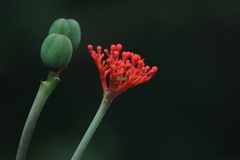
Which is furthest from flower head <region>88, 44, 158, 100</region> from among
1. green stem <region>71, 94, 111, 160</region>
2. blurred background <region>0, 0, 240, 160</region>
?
blurred background <region>0, 0, 240, 160</region>

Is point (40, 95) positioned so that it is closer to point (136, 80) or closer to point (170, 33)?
point (136, 80)

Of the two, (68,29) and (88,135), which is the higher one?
(68,29)

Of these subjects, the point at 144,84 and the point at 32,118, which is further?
the point at 144,84

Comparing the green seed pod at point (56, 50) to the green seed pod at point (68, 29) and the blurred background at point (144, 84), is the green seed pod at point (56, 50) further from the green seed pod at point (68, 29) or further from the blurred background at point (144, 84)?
the blurred background at point (144, 84)

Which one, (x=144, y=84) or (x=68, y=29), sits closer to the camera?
(x=68, y=29)

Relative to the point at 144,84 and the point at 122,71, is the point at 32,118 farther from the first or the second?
the point at 144,84

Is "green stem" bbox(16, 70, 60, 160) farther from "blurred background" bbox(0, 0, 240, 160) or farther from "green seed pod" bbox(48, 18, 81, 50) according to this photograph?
"blurred background" bbox(0, 0, 240, 160)

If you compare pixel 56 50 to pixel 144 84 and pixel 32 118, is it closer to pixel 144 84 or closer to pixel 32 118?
pixel 32 118

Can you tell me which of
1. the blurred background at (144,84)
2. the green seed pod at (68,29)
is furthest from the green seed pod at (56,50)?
the blurred background at (144,84)

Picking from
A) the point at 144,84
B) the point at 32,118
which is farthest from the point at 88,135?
the point at 144,84
